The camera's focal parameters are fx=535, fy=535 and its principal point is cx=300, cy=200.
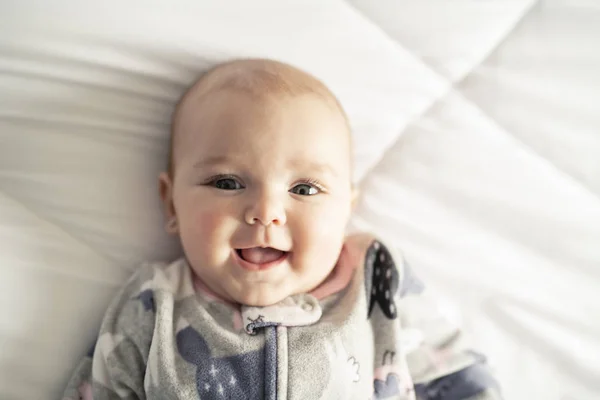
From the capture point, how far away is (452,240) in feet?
3.28

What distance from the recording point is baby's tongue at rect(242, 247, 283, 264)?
805mm

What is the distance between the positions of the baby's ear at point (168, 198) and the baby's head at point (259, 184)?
0.12 feet

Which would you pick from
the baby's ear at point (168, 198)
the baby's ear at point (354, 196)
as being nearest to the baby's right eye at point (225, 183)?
the baby's ear at point (168, 198)

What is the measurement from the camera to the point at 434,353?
2.99 feet

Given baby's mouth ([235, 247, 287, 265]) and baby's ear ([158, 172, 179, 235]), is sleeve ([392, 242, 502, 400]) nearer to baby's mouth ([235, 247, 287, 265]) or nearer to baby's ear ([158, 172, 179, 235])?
baby's mouth ([235, 247, 287, 265])

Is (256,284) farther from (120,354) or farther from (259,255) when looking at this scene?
(120,354)

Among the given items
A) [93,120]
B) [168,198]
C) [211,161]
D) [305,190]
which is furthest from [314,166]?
[93,120]

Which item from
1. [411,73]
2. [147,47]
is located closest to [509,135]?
[411,73]

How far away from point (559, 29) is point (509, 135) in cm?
21

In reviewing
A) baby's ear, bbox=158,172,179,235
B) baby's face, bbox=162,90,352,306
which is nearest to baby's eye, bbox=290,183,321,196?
baby's face, bbox=162,90,352,306

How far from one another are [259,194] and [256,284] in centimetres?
13

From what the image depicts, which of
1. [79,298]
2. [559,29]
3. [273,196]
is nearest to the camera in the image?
[273,196]

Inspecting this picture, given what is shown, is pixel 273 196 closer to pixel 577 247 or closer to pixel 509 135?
pixel 509 135

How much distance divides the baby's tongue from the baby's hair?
0.20 metres
